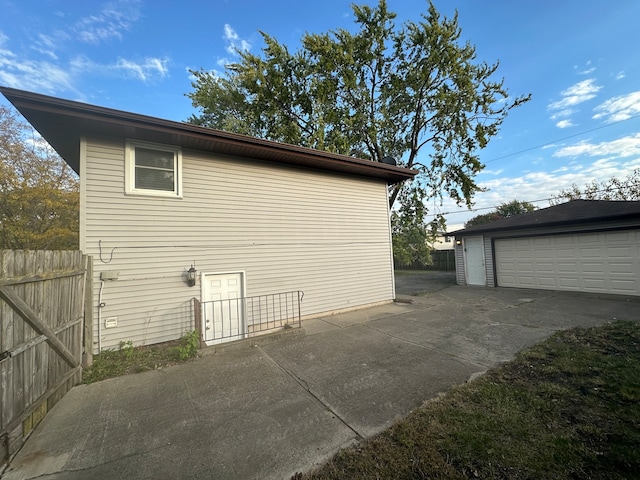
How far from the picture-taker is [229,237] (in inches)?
236

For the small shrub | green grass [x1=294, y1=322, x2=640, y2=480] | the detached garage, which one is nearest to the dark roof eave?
the detached garage

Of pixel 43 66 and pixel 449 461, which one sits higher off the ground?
pixel 43 66

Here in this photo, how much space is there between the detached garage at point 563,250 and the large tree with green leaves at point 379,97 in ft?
13.5

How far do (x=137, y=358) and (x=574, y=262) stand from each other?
13.3 metres

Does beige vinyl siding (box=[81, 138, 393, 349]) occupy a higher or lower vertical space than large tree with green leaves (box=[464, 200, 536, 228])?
lower

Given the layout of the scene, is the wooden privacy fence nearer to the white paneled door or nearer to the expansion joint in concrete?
the expansion joint in concrete

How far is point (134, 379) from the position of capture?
152 inches

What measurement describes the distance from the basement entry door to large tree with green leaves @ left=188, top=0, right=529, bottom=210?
10147 mm

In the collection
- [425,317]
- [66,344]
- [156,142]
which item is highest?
[156,142]

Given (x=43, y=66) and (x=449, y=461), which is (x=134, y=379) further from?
(x=43, y=66)

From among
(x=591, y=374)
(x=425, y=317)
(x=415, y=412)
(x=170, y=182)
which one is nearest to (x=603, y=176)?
(x=425, y=317)

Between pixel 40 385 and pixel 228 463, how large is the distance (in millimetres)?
2356

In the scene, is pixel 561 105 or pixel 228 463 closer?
pixel 228 463

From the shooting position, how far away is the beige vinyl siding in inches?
189
